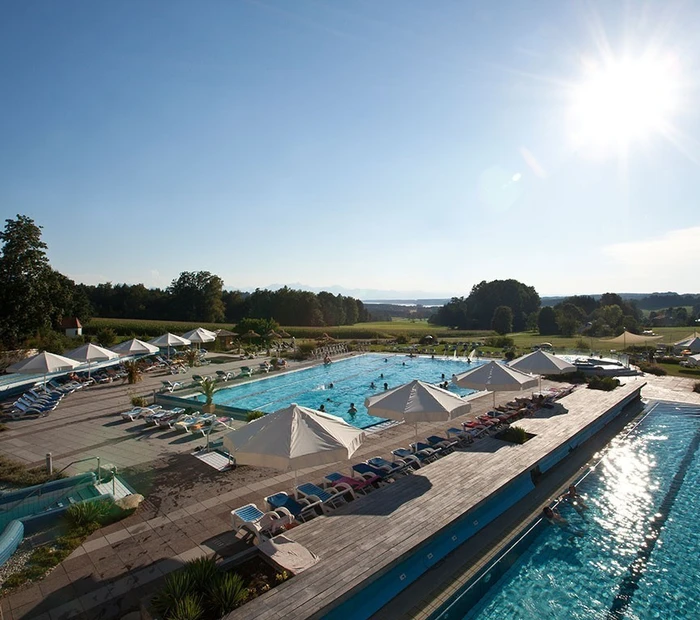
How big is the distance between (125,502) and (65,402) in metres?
12.3

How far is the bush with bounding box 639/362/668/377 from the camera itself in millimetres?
Result: 23245

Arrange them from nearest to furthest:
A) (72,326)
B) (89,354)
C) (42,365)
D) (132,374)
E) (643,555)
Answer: (643,555)
(42,365)
(89,354)
(132,374)
(72,326)

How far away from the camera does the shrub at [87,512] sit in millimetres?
7562

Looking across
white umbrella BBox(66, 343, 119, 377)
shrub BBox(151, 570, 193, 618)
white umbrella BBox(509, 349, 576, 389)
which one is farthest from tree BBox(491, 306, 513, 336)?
shrub BBox(151, 570, 193, 618)

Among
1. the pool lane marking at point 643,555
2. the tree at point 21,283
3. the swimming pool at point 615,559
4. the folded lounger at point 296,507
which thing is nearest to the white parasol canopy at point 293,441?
the folded lounger at point 296,507

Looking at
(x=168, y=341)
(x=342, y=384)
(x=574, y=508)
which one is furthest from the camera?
(x=168, y=341)

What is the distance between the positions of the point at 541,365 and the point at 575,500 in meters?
6.22

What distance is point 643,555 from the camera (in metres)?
7.37

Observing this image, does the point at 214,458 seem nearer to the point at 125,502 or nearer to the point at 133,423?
the point at 125,502

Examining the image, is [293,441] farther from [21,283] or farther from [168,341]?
[21,283]

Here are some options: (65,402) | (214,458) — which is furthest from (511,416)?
(65,402)

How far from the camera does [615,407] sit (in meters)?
14.9

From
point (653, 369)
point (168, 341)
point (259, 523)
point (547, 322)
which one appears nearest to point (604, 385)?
point (653, 369)

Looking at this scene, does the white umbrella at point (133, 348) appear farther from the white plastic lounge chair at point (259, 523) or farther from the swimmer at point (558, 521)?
the swimmer at point (558, 521)
